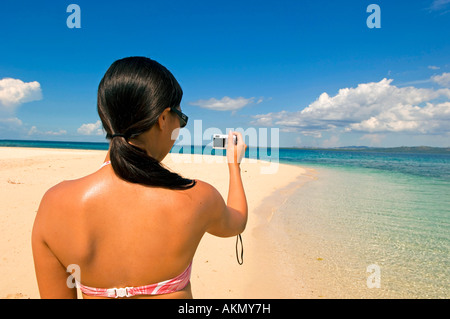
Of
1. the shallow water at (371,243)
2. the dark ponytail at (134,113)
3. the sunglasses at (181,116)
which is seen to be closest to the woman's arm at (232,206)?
the dark ponytail at (134,113)

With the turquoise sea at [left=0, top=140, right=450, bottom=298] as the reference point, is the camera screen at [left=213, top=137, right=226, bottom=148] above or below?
above

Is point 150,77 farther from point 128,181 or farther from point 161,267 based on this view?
point 161,267

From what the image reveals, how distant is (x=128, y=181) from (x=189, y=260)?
463 mm

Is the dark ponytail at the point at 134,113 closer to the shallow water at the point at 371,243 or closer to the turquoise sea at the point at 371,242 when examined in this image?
the shallow water at the point at 371,243

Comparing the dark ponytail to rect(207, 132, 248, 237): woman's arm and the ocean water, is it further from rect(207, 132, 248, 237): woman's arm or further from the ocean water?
the ocean water

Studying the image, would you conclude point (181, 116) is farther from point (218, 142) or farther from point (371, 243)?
point (371, 243)

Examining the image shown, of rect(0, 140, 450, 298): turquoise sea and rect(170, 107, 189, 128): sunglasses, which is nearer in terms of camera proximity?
rect(170, 107, 189, 128): sunglasses

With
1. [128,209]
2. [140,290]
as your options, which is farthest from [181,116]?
[140,290]

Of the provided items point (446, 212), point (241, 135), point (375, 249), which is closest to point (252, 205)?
point (375, 249)

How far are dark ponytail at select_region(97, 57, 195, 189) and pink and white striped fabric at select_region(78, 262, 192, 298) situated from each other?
1.43ft

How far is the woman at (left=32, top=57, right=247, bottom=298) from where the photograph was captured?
2.95ft

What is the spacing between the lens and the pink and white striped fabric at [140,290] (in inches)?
40.8

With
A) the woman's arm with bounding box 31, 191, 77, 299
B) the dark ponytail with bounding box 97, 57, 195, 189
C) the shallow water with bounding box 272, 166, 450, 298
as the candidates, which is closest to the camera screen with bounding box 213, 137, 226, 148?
the dark ponytail with bounding box 97, 57, 195, 189

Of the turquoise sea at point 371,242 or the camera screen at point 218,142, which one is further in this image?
the turquoise sea at point 371,242
